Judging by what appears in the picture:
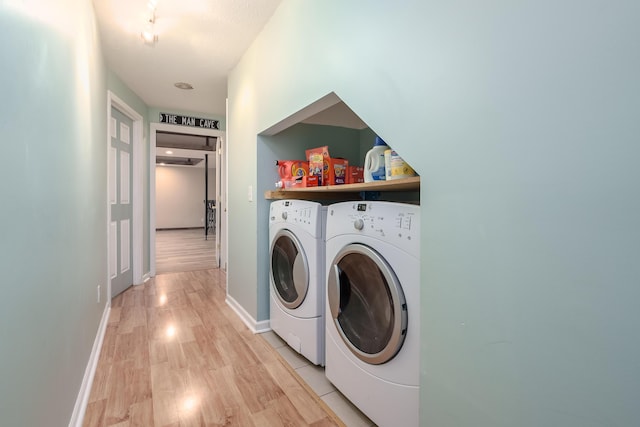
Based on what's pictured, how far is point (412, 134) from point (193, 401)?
5.44ft

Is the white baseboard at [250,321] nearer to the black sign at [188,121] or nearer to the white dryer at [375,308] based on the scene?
the white dryer at [375,308]

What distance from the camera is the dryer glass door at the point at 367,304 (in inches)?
46.9

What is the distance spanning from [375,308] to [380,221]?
14.9 inches

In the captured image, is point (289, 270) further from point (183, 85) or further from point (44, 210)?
point (183, 85)

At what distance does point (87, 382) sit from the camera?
5.49 ft

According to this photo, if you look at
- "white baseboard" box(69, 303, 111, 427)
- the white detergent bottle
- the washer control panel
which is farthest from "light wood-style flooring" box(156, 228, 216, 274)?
the white detergent bottle

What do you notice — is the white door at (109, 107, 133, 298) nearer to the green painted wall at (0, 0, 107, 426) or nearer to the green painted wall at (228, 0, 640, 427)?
the green painted wall at (0, 0, 107, 426)

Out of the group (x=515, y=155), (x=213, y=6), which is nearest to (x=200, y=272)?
(x=213, y=6)

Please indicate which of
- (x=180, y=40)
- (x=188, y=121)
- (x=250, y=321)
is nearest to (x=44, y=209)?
(x=250, y=321)

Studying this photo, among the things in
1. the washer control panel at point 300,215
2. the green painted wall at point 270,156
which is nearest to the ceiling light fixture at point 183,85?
the green painted wall at point 270,156

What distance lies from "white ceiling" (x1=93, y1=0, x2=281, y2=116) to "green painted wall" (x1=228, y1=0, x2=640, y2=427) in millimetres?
1248

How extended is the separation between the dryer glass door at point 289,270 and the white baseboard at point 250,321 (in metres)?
0.38

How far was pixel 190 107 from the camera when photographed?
4.14 metres

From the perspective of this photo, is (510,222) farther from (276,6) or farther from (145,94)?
(145,94)
